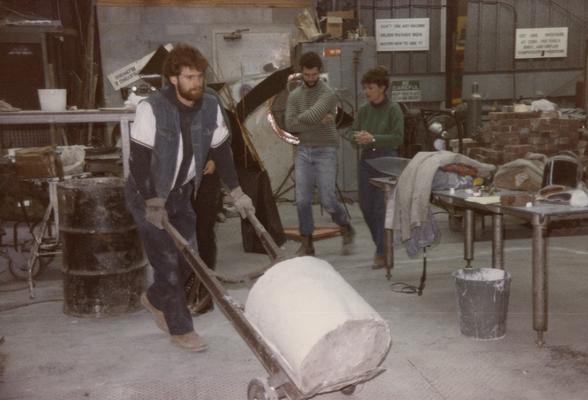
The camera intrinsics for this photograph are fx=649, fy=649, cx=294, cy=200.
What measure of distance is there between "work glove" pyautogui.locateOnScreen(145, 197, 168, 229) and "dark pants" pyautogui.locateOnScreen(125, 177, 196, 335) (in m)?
0.20

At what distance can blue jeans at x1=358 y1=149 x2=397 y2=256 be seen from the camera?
636 centimetres

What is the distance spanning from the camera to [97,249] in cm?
519

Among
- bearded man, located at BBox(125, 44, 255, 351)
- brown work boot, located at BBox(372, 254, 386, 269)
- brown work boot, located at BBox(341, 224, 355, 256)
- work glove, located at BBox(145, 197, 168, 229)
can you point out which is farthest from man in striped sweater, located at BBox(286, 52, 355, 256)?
work glove, located at BBox(145, 197, 168, 229)

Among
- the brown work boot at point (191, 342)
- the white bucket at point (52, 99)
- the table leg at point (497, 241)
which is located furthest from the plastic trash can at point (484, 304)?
the white bucket at point (52, 99)

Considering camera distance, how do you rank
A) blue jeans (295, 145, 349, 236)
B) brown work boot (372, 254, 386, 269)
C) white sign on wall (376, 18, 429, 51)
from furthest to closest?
1. white sign on wall (376, 18, 429, 51)
2. blue jeans (295, 145, 349, 236)
3. brown work boot (372, 254, 386, 269)

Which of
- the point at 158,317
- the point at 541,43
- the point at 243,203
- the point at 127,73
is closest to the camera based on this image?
the point at 243,203

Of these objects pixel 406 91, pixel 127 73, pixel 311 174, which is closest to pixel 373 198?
pixel 311 174

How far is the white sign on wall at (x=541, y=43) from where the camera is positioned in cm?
1633

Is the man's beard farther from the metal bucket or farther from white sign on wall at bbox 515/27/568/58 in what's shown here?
white sign on wall at bbox 515/27/568/58

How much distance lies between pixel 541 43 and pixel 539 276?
1390cm

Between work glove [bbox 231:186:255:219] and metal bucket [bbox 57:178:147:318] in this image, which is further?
metal bucket [bbox 57:178:147:318]

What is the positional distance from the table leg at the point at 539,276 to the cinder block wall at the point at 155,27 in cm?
816

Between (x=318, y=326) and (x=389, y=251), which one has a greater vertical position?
(x=318, y=326)

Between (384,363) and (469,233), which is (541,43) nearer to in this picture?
(469,233)
